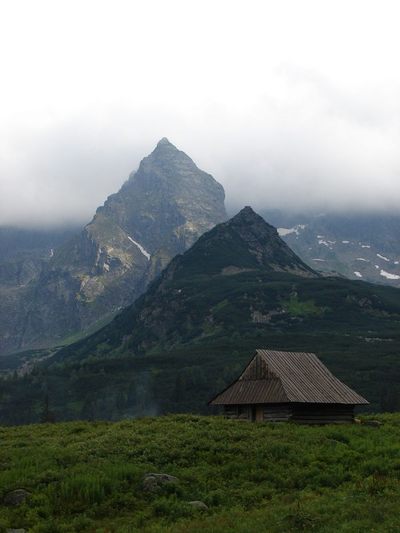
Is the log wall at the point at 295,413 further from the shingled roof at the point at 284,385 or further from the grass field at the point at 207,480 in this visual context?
the grass field at the point at 207,480

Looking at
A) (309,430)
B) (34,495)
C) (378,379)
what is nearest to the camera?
(34,495)

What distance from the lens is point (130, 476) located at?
97.8 ft

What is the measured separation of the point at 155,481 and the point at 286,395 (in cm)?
2565

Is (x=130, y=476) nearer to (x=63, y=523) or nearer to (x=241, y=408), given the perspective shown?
(x=63, y=523)

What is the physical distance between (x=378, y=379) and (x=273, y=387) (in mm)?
148665

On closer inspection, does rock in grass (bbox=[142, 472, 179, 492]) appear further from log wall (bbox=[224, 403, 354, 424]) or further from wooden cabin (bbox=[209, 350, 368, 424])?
log wall (bbox=[224, 403, 354, 424])

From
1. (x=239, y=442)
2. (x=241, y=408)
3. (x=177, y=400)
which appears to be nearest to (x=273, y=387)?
(x=241, y=408)

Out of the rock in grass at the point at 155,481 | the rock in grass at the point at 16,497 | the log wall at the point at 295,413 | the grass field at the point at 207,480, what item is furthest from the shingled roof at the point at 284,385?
the rock in grass at the point at 16,497

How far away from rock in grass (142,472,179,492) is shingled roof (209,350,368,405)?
24.2m

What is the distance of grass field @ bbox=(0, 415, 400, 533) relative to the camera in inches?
930

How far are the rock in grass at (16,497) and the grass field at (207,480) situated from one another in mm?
244

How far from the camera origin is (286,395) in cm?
5316

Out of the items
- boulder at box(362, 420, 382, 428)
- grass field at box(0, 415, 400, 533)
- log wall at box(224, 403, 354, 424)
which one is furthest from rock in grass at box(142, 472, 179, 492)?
boulder at box(362, 420, 382, 428)

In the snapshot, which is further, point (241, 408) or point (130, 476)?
point (241, 408)
